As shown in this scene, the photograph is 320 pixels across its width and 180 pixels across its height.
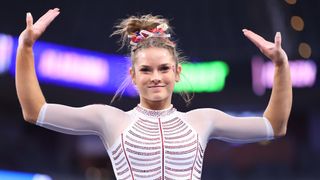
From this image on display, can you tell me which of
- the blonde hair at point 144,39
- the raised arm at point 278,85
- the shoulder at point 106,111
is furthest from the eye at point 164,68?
the raised arm at point 278,85

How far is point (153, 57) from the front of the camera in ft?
12.0

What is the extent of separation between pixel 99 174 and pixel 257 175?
14.4 feet

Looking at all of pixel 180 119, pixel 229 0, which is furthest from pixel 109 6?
pixel 180 119

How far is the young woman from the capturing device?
345 centimetres

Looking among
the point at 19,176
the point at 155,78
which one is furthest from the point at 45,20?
the point at 19,176

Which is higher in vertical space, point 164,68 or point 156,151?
point 164,68

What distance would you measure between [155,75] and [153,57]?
0.14m

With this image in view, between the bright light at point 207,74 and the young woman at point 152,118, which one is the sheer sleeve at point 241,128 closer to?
the young woman at point 152,118

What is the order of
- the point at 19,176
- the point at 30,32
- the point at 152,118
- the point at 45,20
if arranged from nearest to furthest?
the point at 30,32 → the point at 45,20 → the point at 152,118 → the point at 19,176

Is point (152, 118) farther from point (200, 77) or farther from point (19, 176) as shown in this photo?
A: point (200, 77)

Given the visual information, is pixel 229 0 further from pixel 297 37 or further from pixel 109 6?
pixel 109 6

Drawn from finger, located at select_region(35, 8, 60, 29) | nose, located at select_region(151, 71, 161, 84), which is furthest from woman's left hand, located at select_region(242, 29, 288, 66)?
finger, located at select_region(35, 8, 60, 29)

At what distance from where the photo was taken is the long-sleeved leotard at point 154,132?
353 centimetres

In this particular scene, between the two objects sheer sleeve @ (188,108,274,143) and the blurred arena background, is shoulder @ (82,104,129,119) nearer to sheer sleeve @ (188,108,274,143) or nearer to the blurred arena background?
sheer sleeve @ (188,108,274,143)
